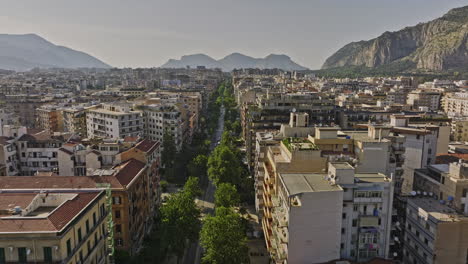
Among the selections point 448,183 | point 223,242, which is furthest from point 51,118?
point 448,183

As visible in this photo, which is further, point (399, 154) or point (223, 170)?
point (223, 170)

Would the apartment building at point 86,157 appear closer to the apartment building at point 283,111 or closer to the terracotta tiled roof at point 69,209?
the terracotta tiled roof at point 69,209

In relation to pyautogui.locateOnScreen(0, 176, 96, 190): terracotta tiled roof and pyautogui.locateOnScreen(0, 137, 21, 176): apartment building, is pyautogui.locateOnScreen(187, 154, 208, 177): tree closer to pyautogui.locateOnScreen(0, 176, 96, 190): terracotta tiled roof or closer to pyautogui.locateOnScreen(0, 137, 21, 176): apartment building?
pyautogui.locateOnScreen(0, 137, 21, 176): apartment building

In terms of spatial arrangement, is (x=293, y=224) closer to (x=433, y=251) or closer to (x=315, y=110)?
(x=433, y=251)

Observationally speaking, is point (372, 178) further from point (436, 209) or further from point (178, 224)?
point (178, 224)

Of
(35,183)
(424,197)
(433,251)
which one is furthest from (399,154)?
(35,183)
